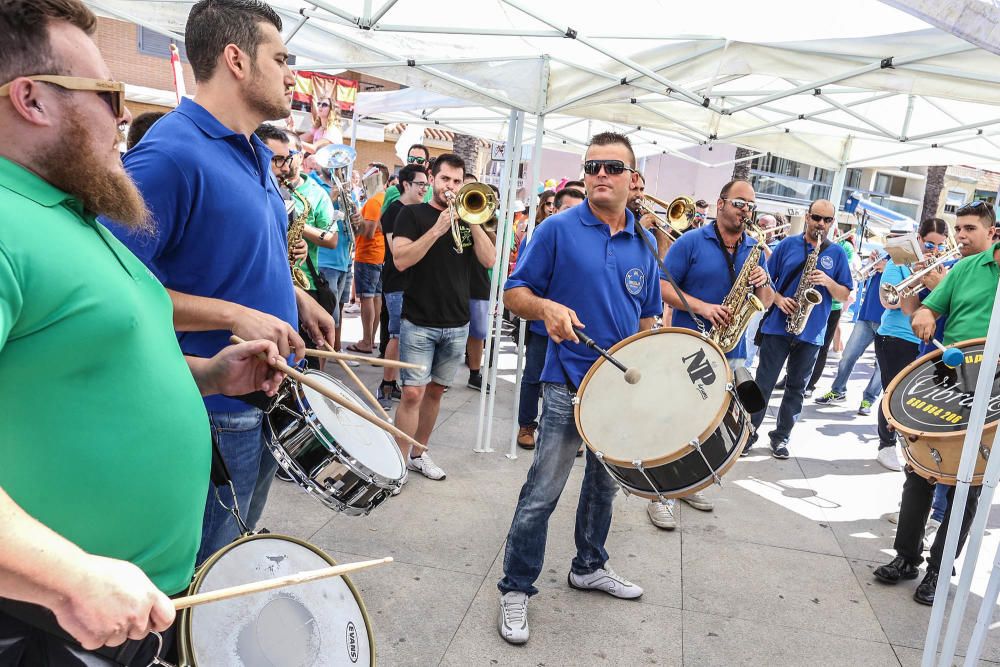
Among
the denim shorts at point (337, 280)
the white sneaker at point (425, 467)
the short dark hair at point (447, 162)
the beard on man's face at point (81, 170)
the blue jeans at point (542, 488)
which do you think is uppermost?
the short dark hair at point (447, 162)

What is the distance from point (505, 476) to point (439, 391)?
33.0 inches

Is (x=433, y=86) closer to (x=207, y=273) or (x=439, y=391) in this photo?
(x=439, y=391)

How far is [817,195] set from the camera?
38.4 metres

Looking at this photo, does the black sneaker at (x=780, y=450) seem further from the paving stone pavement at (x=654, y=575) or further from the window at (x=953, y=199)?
the window at (x=953, y=199)

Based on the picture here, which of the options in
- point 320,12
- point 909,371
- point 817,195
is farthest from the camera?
point 817,195

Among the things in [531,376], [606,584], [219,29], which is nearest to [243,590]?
[219,29]

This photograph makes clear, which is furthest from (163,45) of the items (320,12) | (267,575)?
(267,575)

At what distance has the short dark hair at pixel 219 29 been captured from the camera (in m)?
2.03

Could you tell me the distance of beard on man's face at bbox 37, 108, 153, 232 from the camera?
1.13m

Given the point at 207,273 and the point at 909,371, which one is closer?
the point at 207,273

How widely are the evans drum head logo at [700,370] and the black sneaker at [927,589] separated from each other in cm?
222

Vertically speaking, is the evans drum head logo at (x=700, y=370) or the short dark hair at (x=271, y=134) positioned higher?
the short dark hair at (x=271, y=134)

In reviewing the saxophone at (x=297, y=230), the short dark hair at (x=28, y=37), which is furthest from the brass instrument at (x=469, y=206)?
the short dark hair at (x=28, y=37)

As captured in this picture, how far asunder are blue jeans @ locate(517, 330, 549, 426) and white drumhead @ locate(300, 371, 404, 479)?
2.30 metres
